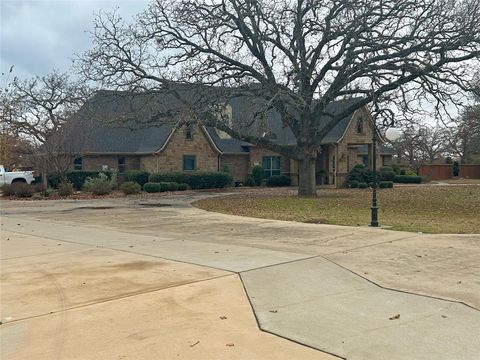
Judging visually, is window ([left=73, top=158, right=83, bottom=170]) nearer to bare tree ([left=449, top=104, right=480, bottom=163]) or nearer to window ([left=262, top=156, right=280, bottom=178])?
window ([left=262, top=156, right=280, bottom=178])

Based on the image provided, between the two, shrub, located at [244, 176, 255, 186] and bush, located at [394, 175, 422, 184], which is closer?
shrub, located at [244, 176, 255, 186]

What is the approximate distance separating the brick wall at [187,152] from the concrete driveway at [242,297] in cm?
2467

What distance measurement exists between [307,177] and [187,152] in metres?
13.6

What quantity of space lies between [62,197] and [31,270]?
2090cm

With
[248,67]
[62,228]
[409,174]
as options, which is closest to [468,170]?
[409,174]

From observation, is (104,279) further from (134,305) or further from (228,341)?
(228,341)

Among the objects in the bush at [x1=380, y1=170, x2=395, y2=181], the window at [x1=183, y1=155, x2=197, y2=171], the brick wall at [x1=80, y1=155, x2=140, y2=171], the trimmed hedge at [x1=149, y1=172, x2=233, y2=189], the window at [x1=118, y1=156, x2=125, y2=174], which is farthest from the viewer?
the window at [x1=118, y1=156, x2=125, y2=174]

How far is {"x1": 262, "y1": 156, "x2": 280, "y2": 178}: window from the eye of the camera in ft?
131

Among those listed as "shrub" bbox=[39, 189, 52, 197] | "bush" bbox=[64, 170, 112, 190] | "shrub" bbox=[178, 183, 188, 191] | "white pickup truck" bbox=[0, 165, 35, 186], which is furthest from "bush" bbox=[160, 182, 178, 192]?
"white pickup truck" bbox=[0, 165, 35, 186]

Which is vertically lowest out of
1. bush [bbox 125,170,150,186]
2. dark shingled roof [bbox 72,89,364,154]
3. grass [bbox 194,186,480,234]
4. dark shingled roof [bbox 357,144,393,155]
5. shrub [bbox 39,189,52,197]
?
grass [bbox 194,186,480,234]

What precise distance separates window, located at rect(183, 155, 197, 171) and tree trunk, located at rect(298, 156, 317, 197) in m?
13.0

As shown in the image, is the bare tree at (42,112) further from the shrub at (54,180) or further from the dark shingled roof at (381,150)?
the dark shingled roof at (381,150)

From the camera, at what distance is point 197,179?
33969mm

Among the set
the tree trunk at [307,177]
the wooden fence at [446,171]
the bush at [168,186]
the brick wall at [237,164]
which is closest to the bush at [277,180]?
the brick wall at [237,164]
